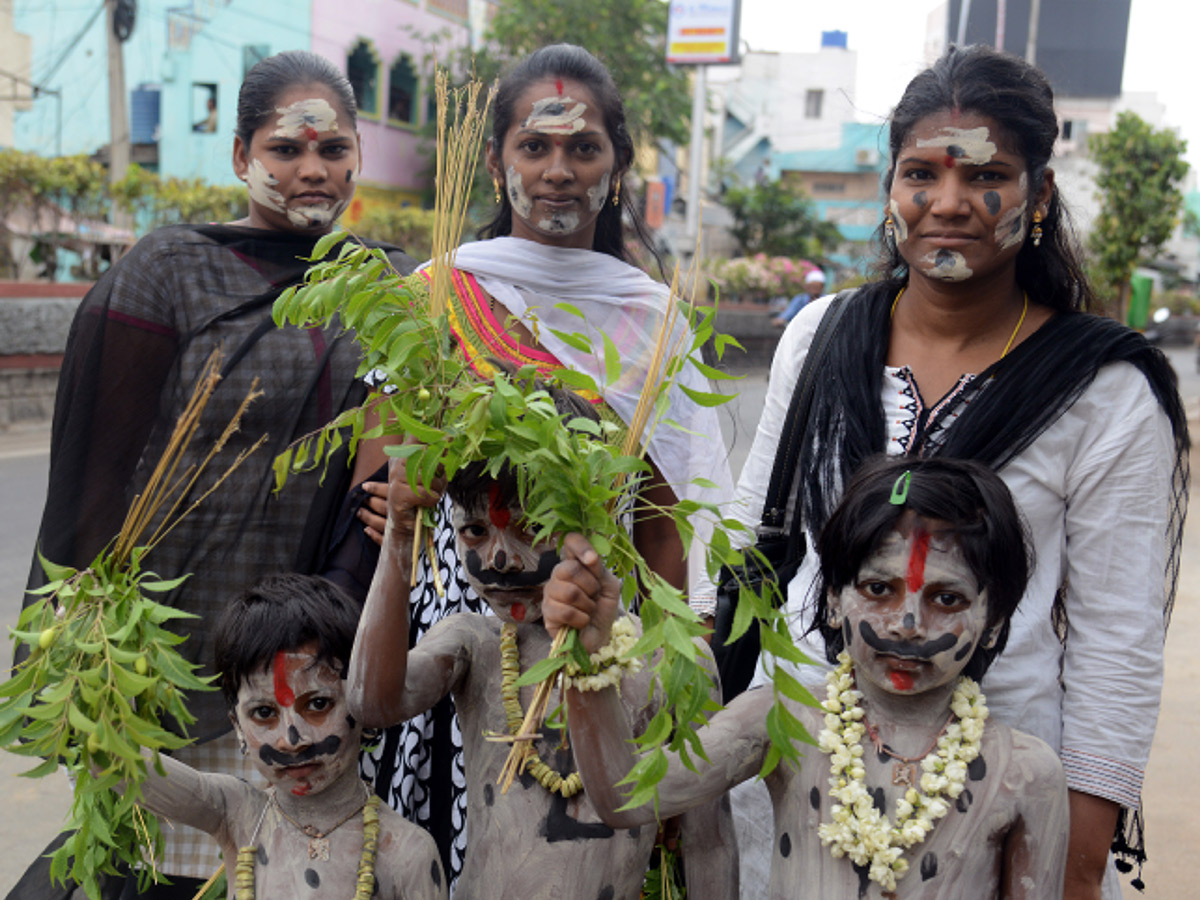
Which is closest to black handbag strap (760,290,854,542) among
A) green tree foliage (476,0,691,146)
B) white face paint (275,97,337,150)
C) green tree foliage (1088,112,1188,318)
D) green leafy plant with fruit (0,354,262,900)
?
green leafy plant with fruit (0,354,262,900)

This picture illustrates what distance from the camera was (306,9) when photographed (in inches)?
755

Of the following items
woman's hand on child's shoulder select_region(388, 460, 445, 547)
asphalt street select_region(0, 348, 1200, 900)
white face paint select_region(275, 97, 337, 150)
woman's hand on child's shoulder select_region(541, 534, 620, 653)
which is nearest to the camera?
woman's hand on child's shoulder select_region(541, 534, 620, 653)

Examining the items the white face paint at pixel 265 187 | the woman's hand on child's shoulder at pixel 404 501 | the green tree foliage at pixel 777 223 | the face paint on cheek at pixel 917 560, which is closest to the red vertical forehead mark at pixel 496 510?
the woman's hand on child's shoulder at pixel 404 501

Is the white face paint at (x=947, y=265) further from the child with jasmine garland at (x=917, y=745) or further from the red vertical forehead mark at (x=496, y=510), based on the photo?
the red vertical forehead mark at (x=496, y=510)

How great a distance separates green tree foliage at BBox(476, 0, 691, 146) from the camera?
2008 centimetres

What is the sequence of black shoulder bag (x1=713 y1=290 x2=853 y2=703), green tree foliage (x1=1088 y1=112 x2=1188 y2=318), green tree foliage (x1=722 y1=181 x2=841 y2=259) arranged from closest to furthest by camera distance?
black shoulder bag (x1=713 y1=290 x2=853 y2=703) < green tree foliage (x1=1088 y1=112 x2=1188 y2=318) < green tree foliage (x1=722 y1=181 x2=841 y2=259)

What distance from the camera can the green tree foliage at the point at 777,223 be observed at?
26.0 metres

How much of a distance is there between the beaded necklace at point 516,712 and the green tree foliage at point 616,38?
18553mm

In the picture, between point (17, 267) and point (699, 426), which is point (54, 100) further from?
point (699, 426)

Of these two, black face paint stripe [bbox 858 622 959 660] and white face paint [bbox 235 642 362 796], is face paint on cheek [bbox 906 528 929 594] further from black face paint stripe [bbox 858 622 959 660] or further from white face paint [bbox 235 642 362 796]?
white face paint [bbox 235 642 362 796]

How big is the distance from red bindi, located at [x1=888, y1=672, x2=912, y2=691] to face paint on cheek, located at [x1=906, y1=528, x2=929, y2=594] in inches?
4.9

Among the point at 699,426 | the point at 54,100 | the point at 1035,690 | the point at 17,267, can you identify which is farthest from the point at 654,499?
the point at 54,100

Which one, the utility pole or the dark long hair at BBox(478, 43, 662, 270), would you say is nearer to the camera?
the dark long hair at BBox(478, 43, 662, 270)

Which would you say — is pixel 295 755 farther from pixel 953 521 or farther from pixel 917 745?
pixel 953 521
